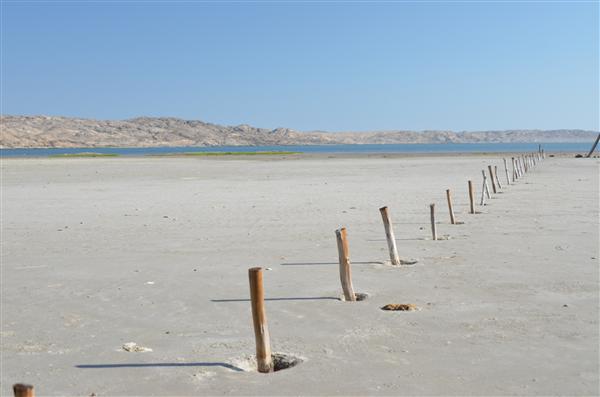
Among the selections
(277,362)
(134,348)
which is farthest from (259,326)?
(134,348)

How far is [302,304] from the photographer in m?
9.48

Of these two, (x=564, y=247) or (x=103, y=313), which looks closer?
(x=103, y=313)

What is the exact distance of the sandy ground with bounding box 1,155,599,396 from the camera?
6684 mm

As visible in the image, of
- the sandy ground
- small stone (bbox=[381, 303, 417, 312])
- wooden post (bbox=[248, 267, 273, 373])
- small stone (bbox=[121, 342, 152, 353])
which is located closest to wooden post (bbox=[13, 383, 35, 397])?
the sandy ground

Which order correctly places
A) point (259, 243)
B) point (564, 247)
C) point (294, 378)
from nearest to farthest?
point (294, 378) → point (564, 247) → point (259, 243)

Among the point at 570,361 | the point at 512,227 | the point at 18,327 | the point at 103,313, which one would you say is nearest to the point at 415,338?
the point at 570,361

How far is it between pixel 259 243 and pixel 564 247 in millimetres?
6073

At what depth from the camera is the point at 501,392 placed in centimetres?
619

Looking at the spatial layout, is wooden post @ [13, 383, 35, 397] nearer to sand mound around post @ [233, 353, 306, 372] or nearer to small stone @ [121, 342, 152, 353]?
sand mound around post @ [233, 353, 306, 372]

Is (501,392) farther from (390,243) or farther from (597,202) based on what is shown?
(597,202)

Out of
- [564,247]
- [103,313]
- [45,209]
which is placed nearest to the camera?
[103,313]

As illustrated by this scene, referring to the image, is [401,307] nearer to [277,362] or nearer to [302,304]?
[302,304]

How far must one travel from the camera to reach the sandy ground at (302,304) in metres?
6.68

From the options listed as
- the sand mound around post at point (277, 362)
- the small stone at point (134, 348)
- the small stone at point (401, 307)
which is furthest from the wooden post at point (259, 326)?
the small stone at point (401, 307)
